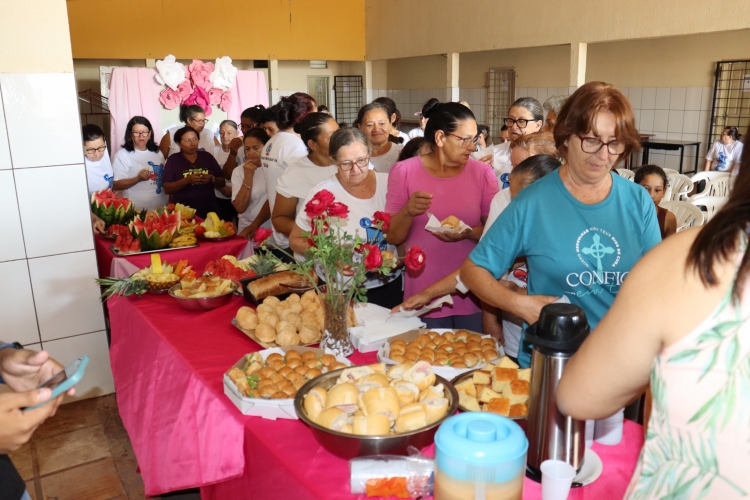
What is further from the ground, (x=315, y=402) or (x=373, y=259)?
(x=373, y=259)

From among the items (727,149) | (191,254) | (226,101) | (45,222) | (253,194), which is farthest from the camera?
(226,101)

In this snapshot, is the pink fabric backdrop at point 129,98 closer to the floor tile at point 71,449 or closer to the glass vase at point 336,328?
the floor tile at point 71,449

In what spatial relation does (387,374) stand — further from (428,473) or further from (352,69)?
(352,69)

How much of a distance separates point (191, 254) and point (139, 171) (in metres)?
1.88

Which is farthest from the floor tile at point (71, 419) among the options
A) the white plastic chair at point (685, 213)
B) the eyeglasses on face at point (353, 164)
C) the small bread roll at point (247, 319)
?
the white plastic chair at point (685, 213)

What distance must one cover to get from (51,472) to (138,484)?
445 millimetres

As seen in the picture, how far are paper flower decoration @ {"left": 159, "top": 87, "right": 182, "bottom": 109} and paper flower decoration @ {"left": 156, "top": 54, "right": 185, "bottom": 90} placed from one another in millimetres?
73

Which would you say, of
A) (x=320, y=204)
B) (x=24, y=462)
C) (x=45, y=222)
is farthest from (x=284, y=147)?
(x=24, y=462)

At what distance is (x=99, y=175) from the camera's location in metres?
4.71

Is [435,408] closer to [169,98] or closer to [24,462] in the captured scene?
[24,462]

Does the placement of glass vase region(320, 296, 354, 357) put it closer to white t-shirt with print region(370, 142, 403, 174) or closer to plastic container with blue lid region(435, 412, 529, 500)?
plastic container with blue lid region(435, 412, 529, 500)

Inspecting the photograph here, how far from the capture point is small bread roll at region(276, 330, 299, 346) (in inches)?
80.4

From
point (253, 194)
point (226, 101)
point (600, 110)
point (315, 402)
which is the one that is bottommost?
point (315, 402)

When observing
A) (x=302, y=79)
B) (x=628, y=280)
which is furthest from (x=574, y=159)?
(x=302, y=79)
